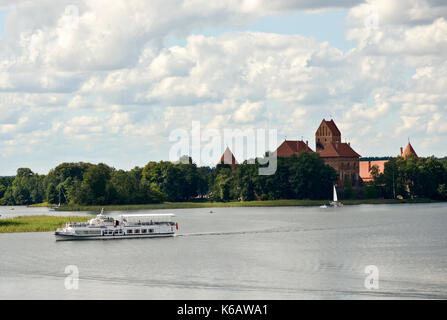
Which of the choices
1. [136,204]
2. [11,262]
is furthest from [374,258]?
[136,204]

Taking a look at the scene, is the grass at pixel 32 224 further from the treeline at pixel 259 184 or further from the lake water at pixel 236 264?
the treeline at pixel 259 184

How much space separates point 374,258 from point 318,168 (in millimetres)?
123160

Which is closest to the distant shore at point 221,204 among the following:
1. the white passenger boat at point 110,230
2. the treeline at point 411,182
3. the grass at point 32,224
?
the treeline at point 411,182

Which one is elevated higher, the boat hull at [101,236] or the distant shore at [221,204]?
the distant shore at [221,204]

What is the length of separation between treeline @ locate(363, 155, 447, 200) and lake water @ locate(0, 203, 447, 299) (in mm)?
102281

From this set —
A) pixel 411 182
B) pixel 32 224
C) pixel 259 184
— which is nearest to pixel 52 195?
pixel 259 184

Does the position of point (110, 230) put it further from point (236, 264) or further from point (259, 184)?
point (259, 184)

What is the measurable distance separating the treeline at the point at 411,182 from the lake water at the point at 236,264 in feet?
336

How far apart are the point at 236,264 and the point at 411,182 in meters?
147

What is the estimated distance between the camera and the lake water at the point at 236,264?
151ft

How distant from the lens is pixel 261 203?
578 feet

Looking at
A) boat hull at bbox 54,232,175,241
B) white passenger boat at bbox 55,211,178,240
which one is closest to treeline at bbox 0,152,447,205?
white passenger boat at bbox 55,211,178,240

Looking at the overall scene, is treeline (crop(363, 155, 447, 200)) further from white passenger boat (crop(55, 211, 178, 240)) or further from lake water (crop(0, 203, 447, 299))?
white passenger boat (crop(55, 211, 178, 240))
